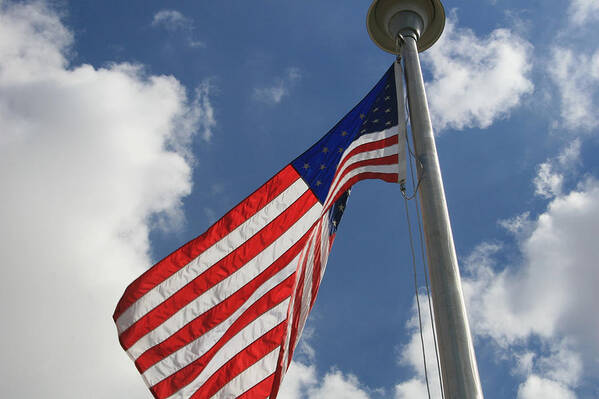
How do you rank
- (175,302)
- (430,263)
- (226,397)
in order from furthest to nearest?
(175,302) < (226,397) < (430,263)

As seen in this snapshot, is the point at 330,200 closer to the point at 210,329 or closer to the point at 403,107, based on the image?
the point at 403,107

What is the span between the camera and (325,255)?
12.2m

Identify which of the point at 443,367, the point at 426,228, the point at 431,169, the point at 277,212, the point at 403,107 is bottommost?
the point at 443,367

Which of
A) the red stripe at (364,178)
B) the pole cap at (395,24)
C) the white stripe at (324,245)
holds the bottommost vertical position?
the white stripe at (324,245)

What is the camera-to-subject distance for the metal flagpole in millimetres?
7660

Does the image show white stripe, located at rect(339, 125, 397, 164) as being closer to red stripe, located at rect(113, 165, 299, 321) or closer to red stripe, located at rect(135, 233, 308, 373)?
red stripe, located at rect(113, 165, 299, 321)

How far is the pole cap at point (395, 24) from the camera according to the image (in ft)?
43.7

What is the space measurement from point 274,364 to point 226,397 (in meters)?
1.08

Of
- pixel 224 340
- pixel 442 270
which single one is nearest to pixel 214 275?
pixel 224 340

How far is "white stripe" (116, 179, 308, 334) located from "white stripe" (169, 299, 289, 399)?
62.2 inches

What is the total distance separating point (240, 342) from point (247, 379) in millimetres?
709

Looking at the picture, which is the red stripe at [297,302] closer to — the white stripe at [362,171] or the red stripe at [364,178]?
the red stripe at [364,178]

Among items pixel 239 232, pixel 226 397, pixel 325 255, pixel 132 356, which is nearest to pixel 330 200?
pixel 325 255

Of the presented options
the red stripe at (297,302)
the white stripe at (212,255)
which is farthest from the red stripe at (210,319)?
the white stripe at (212,255)
